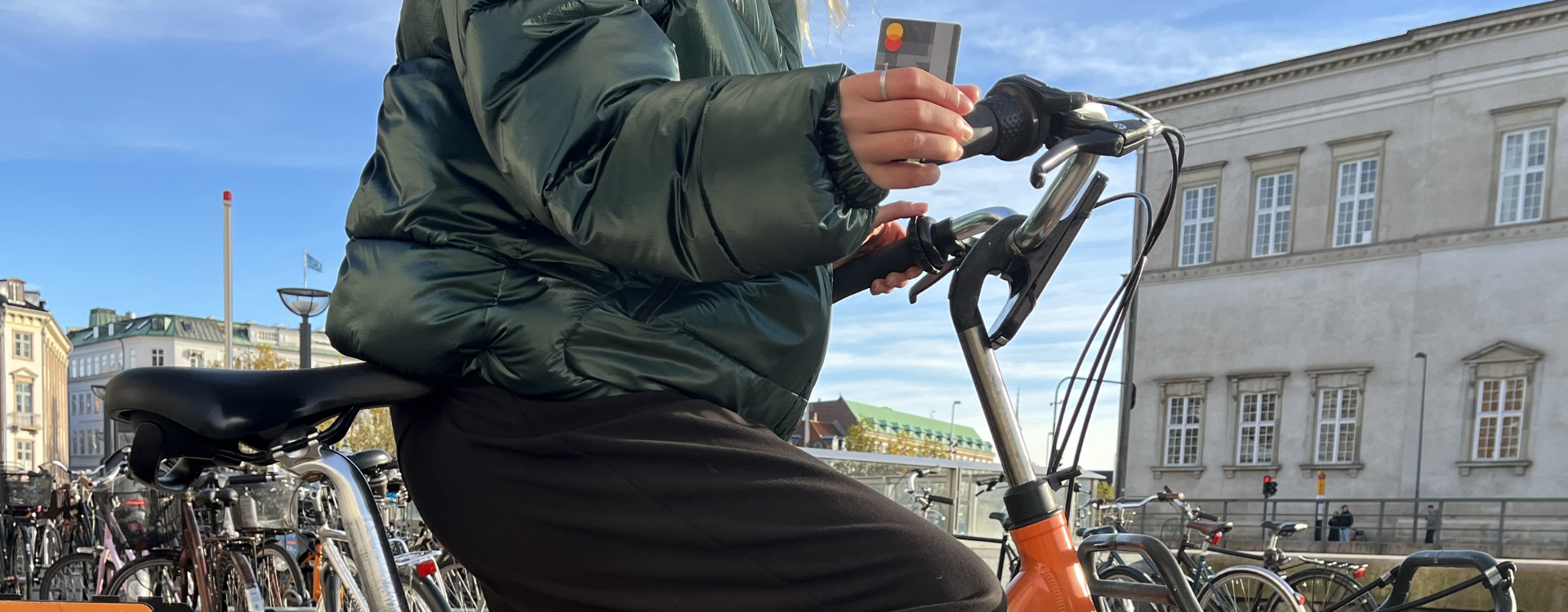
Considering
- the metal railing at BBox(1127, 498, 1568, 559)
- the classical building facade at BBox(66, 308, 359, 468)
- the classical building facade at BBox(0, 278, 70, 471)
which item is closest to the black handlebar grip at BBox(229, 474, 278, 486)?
the metal railing at BBox(1127, 498, 1568, 559)

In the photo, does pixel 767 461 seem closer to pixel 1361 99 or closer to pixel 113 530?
pixel 113 530

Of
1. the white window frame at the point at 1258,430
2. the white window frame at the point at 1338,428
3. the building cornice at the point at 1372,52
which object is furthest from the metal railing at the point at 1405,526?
the building cornice at the point at 1372,52

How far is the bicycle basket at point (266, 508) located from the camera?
532 cm

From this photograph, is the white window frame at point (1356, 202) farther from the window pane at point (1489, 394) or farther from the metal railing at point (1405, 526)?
the metal railing at point (1405, 526)

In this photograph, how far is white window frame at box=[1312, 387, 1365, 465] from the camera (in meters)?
35.9

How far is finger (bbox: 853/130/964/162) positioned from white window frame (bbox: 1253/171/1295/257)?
39.8 m

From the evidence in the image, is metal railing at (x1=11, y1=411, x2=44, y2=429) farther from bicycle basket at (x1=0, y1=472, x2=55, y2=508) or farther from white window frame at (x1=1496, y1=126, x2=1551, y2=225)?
white window frame at (x1=1496, y1=126, x2=1551, y2=225)

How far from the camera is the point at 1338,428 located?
1423 inches

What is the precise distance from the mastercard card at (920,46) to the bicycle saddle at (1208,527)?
6033 millimetres

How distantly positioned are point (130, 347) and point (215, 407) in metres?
96.1

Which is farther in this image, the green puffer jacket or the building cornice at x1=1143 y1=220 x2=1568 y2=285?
the building cornice at x1=1143 y1=220 x2=1568 y2=285

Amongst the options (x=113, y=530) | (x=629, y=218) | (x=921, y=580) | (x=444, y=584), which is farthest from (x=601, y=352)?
(x=113, y=530)

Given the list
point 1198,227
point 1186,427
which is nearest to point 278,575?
point 1186,427

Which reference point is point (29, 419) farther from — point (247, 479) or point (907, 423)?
point (247, 479)
